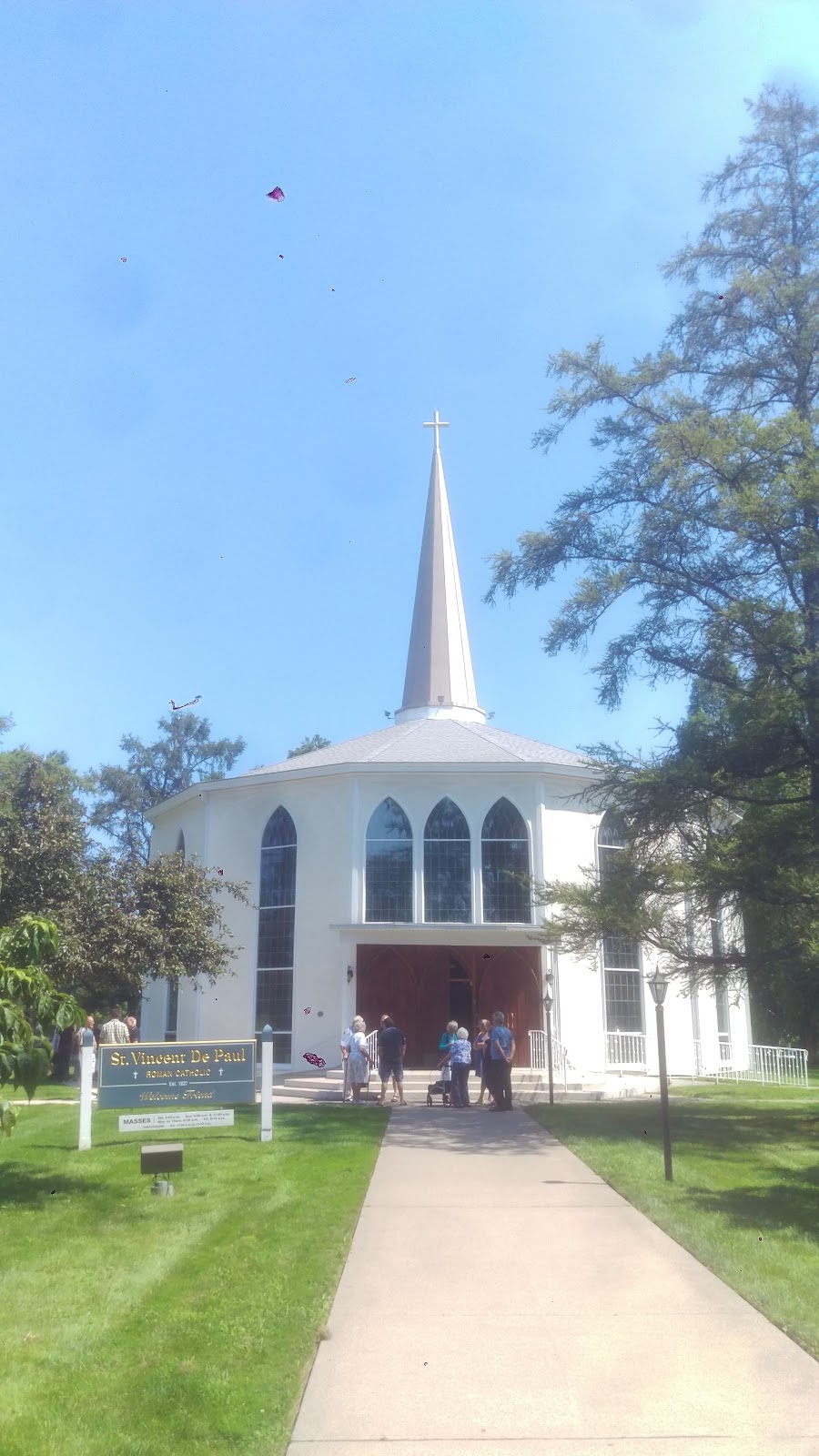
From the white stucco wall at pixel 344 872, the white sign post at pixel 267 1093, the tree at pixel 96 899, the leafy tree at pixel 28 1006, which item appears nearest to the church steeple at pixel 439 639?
the white stucco wall at pixel 344 872

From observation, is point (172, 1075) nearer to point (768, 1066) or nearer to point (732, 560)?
point (732, 560)

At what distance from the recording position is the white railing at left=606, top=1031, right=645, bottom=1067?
906 inches

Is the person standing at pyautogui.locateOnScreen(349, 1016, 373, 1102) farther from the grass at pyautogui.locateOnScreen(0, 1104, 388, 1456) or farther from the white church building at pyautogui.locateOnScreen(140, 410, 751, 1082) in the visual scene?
the grass at pyautogui.locateOnScreen(0, 1104, 388, 1456)

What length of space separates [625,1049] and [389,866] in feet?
20.6

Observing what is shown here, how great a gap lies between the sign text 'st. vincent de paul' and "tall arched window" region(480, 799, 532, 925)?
1073cm

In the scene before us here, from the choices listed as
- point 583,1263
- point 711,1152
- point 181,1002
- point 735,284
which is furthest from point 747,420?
point 181,1002

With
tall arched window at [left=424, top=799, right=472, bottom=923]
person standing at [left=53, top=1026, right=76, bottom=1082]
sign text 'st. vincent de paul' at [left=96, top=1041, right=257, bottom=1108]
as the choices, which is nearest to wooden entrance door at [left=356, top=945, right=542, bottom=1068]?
tall arched window at [left=424, top=799, right=472, bottom=923]

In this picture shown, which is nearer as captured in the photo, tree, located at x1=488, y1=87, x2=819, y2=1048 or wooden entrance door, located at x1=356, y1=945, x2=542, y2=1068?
tree, located at x1=488, y1=87, x2=819, y2=1048

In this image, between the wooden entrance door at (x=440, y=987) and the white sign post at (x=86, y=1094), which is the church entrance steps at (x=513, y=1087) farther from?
the white sign post at (x=86, y=1094)

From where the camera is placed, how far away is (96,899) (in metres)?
18.8

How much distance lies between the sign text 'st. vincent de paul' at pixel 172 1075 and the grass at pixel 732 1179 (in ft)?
13.2

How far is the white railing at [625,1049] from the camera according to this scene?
23.0m

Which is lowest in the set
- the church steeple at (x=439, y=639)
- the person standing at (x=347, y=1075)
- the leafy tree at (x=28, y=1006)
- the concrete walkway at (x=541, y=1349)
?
the concrete walkway at (x=541, y=1349)

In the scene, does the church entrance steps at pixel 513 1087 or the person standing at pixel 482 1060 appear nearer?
the person standing at pixel 482 1060
